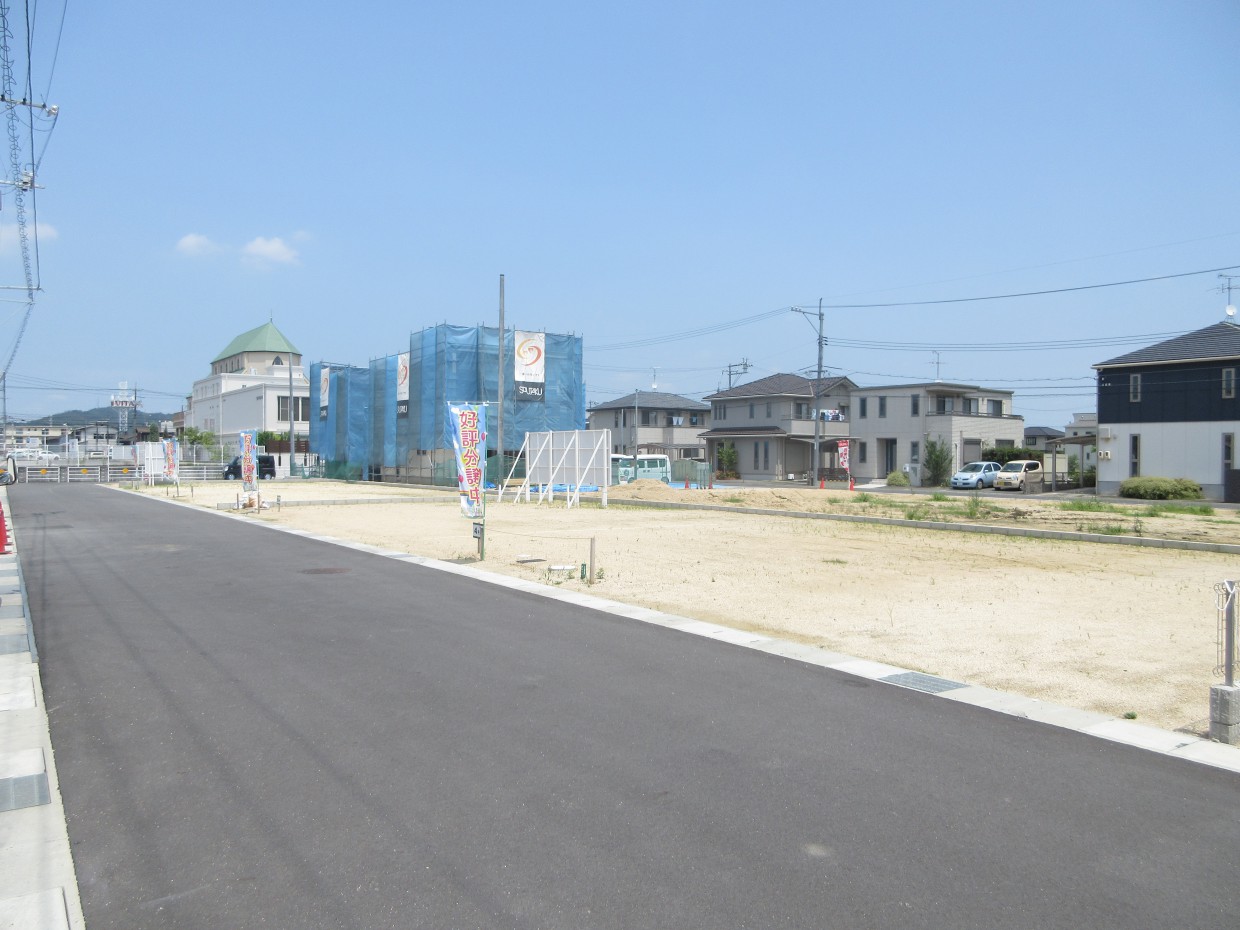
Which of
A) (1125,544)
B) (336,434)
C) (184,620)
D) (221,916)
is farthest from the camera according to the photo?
(336,434)

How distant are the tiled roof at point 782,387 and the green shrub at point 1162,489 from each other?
23.9m

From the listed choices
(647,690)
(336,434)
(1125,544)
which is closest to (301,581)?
(647,690)

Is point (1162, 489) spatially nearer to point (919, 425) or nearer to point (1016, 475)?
point (1016, 475)

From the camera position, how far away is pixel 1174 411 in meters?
35.9

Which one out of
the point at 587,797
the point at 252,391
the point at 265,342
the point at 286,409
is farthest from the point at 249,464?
the point at 265,342

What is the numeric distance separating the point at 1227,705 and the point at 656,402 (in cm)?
6393

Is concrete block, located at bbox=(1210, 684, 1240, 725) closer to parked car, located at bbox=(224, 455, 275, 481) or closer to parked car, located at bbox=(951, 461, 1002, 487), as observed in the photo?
parked car, located at bbox=(951, 461, 1002, 487)

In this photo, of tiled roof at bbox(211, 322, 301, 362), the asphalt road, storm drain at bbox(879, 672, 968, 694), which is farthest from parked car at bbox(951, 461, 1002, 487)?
tiled roof at bbox(211, 322, 301, 362)

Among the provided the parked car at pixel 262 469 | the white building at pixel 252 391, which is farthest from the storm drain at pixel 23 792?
the white building at pixel 252 391

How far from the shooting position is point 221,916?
3.42 meters

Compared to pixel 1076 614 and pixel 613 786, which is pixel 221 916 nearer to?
pixel 613 786

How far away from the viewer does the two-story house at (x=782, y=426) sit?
55.3 m

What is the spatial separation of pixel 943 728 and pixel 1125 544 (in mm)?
14152

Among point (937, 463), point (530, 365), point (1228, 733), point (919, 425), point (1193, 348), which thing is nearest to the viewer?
point (1228, 733)
